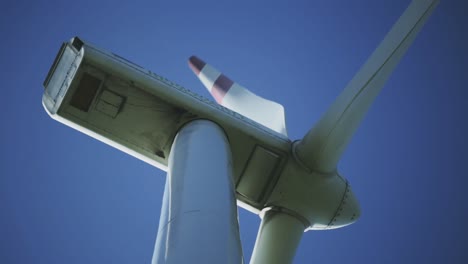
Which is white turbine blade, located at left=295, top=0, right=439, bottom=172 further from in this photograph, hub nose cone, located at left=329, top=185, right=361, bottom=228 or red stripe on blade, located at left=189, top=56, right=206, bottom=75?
red stripe on blade, located at left=189, top=56, right=206, bottom=75

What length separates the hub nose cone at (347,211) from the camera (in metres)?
8.67

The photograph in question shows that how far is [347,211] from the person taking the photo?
878cm

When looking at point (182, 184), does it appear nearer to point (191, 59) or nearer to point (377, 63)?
point (377, 63)

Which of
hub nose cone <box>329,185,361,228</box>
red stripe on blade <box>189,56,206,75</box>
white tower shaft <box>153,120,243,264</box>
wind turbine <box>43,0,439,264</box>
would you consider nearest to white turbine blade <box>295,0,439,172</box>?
wind turbine <box>43,0,439,264</box>

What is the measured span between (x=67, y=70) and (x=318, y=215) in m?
4.03

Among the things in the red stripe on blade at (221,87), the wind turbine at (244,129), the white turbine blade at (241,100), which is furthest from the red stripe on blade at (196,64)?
the wind turbine at (244,129)

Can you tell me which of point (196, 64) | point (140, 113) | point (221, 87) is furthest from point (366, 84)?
point (196, 64)

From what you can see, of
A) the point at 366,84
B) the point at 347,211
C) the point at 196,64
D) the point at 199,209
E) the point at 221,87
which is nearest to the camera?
the point at 199,209

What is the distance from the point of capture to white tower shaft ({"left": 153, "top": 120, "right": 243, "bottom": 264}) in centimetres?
468

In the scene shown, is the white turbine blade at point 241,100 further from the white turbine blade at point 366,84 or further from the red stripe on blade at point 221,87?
the white turbine blade at point 366,84

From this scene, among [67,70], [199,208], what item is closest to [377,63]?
[199,208]

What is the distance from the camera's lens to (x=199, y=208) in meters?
5.19

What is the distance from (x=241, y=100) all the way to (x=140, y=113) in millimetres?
3692

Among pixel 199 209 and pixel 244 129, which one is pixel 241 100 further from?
pixel 199 209
